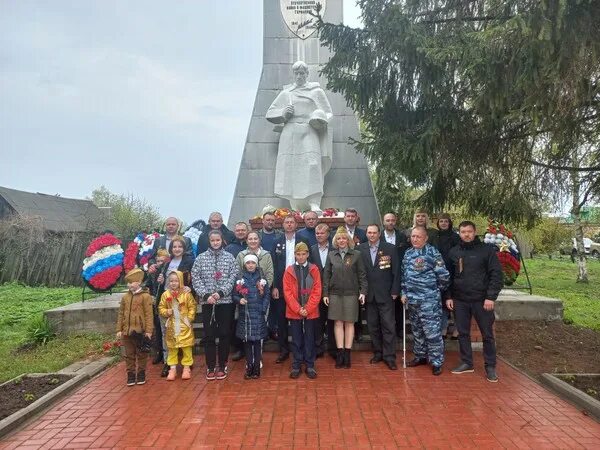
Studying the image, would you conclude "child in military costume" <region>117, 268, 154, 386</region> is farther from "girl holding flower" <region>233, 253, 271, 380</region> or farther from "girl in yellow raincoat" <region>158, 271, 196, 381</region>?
"girl holding flower" <region>233, 253, 271, 380</region>

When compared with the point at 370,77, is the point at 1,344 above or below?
below

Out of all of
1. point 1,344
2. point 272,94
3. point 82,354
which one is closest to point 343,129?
point 272,94

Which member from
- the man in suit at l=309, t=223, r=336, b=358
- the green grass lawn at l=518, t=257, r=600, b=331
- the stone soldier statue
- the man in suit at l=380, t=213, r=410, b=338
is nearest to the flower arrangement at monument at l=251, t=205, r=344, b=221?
the stone soldier statue

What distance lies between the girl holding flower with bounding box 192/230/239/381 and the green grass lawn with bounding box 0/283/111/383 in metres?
2.05

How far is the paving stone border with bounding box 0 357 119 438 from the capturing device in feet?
11.9

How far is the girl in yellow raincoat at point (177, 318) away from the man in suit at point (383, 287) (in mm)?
1959

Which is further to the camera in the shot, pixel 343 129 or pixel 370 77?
pixel 343 129

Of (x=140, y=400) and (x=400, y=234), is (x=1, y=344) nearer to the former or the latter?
(x=140, y=400)

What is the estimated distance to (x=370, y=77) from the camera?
5539 mm

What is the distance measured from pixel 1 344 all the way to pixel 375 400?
578 cm

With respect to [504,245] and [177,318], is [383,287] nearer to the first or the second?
[177,318]

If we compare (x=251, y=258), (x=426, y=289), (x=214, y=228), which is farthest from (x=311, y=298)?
(x=214, y=228)

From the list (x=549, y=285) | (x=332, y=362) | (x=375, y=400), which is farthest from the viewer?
(x=549, y=285)

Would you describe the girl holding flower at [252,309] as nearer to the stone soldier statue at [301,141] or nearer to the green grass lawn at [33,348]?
the green grass lawn at [33,348]
